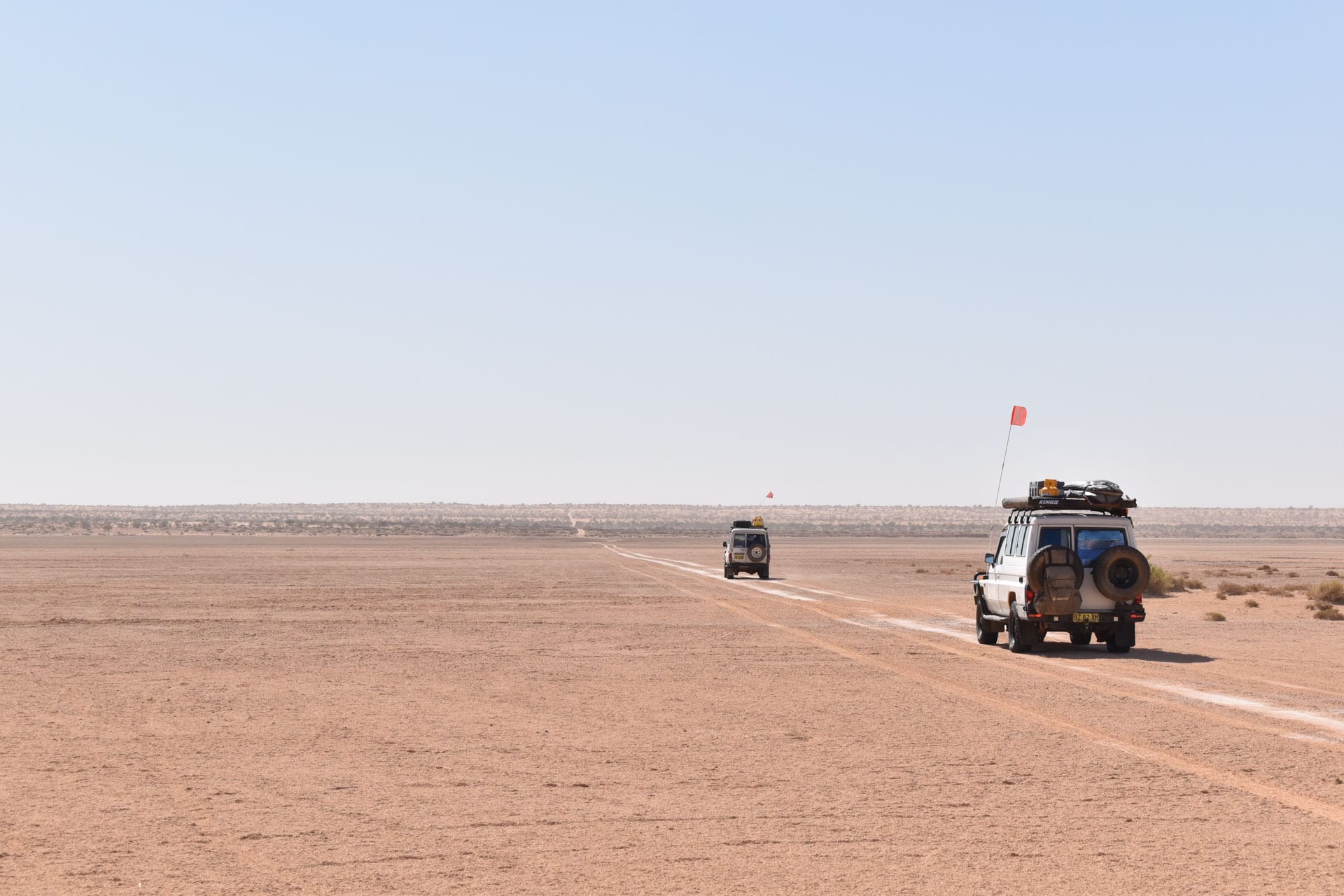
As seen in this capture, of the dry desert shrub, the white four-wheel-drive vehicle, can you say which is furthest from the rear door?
the white four-wheel-drive vehicle

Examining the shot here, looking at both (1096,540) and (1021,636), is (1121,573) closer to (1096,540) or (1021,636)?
(1096,540)

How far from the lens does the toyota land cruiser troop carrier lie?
2230 centimetres

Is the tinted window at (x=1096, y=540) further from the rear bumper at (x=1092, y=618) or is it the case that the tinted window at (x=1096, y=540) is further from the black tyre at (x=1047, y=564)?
the rear bumper at (x=1092, y=618)

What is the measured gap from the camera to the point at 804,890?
794 cm

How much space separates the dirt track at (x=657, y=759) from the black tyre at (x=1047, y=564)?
119 centimetres

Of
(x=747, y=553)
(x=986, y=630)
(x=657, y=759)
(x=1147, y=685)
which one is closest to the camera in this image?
(x=657, y=759)

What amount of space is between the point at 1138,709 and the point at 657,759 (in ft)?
20.1

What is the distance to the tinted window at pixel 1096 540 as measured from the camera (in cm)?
2283

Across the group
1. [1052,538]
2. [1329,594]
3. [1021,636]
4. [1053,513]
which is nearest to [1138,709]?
[1021,636]

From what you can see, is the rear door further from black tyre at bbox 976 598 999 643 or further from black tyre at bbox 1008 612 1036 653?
black tyre at bbox 976 598 999 643

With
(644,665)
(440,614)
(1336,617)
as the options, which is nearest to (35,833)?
(644,665)

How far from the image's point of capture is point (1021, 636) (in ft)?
75.3

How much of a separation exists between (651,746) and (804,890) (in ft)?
17.2

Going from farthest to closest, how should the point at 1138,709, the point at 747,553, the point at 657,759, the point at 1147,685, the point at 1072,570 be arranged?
the point at 747,553 < the point at 1072,570 < the point at 1147,685 < the point at 1138,709 < the point at 657,759
